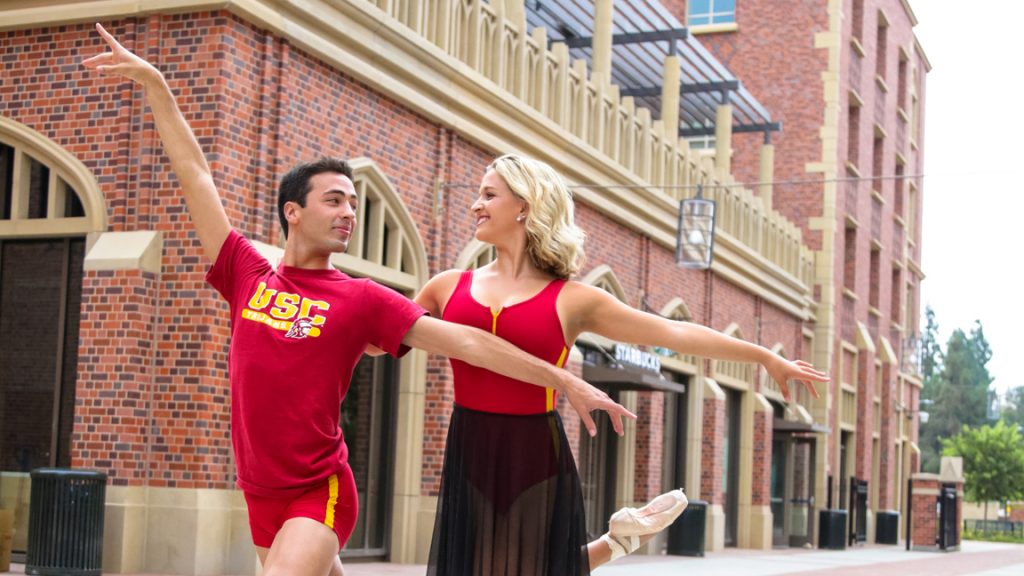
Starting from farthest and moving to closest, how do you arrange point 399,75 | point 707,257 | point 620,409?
1. point 707,257
2. point 399,75
3. point 620,409

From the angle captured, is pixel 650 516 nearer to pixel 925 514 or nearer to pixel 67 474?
pixel 67 474

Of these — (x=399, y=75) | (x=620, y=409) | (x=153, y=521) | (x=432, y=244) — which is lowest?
(x=153, y=521)

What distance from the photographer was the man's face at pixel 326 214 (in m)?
4.34

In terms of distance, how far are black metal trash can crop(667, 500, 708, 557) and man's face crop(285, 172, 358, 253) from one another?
19.6m

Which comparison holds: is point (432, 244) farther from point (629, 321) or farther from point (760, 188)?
point (760, 188)

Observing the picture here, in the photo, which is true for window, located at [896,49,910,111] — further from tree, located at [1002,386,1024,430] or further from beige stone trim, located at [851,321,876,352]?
tree, located at [1002,386,1024,430]

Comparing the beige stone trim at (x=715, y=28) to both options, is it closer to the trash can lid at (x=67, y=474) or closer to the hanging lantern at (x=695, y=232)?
the hanging lantern at (x=695, y=232)

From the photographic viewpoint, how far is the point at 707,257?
74.0 feet

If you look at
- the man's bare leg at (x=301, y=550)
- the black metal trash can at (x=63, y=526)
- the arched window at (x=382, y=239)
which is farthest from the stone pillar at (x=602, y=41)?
the man's bare leg at (x=301, y=550)

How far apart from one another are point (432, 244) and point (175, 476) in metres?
4.86

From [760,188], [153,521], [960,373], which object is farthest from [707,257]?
[960,373]

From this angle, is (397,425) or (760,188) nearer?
(397,425)

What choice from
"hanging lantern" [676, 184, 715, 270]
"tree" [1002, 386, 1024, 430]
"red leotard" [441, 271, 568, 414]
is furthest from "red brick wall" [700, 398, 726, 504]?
"tree" [1002, 386, 1024, 430]

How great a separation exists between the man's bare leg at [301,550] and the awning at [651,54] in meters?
20.4
